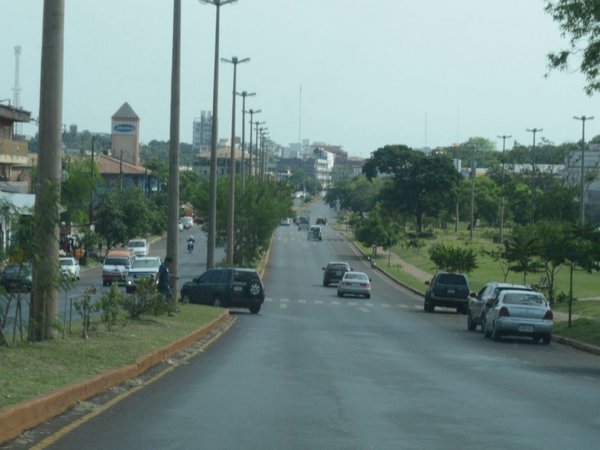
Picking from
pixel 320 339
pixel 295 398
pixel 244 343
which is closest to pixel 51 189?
pixel 295 398

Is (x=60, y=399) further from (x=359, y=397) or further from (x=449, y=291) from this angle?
(x=449, y=291)

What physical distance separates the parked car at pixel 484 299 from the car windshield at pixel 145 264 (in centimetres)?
2134

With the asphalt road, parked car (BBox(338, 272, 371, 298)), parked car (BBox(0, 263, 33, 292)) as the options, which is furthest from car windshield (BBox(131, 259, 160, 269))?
parked car (BBox(0, 263, 33, 292))

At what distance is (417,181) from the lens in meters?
134

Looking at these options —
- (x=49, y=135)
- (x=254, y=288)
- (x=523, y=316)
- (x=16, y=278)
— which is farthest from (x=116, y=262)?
(x=16, y=278)

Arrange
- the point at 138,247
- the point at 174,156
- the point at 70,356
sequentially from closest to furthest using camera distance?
the point at 70,356, the point at 174,156, the point at 138,247

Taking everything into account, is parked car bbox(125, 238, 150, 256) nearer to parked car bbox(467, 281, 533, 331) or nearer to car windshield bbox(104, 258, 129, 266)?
car windshield bbox(104, 258, 129, 266)

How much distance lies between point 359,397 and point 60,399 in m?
4.41

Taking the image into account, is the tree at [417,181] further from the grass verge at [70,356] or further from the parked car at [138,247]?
the grass verge at [70,356]

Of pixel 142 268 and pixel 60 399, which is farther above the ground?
pixel 142 268

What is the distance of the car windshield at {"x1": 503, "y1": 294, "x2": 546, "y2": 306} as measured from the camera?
3331 cm

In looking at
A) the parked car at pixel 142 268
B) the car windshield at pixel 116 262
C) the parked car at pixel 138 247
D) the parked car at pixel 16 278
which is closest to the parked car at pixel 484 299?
the parked car at pixel 16 278

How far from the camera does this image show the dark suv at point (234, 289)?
4372 cm

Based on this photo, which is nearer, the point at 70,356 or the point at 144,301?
the point at 70,356
